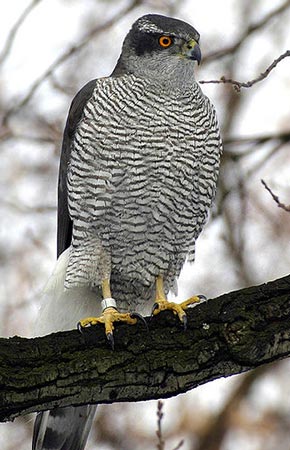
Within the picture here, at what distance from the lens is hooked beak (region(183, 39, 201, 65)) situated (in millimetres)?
5414

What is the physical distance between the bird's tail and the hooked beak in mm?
1444

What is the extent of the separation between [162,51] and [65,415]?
7.71ft

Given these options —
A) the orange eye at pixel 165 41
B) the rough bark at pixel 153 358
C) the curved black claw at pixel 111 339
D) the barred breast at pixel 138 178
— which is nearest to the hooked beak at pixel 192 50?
the orange eye at pixel 165 41

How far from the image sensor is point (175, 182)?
518 centimetres

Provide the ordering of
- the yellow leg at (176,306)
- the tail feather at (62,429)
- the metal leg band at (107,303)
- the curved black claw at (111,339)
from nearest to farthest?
1. the curved black claw at (111,339)
2. the yellow leg at (176,306)
3. the metal leg band at (107,303)
4. the tail feather at (62,429)

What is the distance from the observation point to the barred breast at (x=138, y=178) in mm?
5125

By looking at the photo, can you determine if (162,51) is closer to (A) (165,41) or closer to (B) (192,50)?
(A) (165,41)

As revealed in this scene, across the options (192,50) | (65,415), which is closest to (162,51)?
(192,50)

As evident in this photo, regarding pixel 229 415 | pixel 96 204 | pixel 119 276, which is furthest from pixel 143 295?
pixel 229 415

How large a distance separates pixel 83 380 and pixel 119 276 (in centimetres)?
144

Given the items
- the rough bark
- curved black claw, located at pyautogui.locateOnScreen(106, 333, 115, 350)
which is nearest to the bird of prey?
curved black claw, located at pyautogui.locateOnScreen(106, 333, 115, 350)

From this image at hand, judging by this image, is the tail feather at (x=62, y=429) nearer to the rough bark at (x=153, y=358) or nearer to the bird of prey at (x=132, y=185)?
the bird of prey at (x=132, y=185)

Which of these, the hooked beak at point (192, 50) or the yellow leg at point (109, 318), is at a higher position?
the hooked beak at point (192, 50)

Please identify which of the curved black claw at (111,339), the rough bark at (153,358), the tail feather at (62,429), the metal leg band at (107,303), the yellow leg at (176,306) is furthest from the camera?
the tail feather at (62,429)
